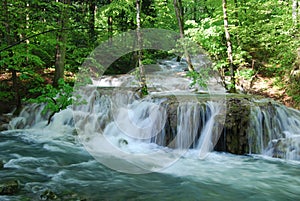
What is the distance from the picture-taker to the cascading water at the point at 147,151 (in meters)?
4.04

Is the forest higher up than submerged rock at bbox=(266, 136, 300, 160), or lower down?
higher up

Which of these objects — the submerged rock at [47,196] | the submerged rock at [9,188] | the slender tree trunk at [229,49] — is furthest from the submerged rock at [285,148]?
the submerged rock at [9,188]

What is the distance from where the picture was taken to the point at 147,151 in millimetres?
6520

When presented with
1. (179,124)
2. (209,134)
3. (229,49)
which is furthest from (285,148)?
(229,49)

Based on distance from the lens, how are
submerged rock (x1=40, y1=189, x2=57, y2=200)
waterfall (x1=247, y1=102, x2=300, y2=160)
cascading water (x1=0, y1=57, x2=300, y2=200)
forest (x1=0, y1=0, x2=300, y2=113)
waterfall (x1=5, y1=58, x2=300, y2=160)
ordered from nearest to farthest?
1. submerged rock (x1=40, y1=189, x2=57, y2=200)
2. cascading water (x1=0, y1=57, x2=300, y2=200)
3. waterfall (x1=247, y1=102, x2=300, y2=160)
4. waterfall (x1=5, y1=58, x2=300, y2=160)
5. forest (x1=0, y1=0, x2=300, y2=113)

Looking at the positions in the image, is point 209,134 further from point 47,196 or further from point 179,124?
point 47,196

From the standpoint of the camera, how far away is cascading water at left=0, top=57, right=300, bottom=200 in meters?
4.04

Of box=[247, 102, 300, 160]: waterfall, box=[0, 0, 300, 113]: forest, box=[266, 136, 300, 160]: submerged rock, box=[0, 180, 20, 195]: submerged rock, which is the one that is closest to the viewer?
box=[0, 180, 20, 195]: submerged rock

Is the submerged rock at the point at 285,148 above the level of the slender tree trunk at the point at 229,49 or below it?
below

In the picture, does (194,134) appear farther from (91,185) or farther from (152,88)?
(152,88)

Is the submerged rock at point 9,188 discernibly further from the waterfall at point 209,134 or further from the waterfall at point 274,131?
the waterfall at point 274,131

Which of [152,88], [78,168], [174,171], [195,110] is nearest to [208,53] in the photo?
[152,88]

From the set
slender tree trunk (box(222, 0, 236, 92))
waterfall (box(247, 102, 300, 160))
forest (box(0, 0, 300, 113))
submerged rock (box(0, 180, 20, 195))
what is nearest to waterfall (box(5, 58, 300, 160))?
waterfall (box(247, 102, 300, 160))

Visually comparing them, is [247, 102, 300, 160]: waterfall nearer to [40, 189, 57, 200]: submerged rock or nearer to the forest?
the forest
